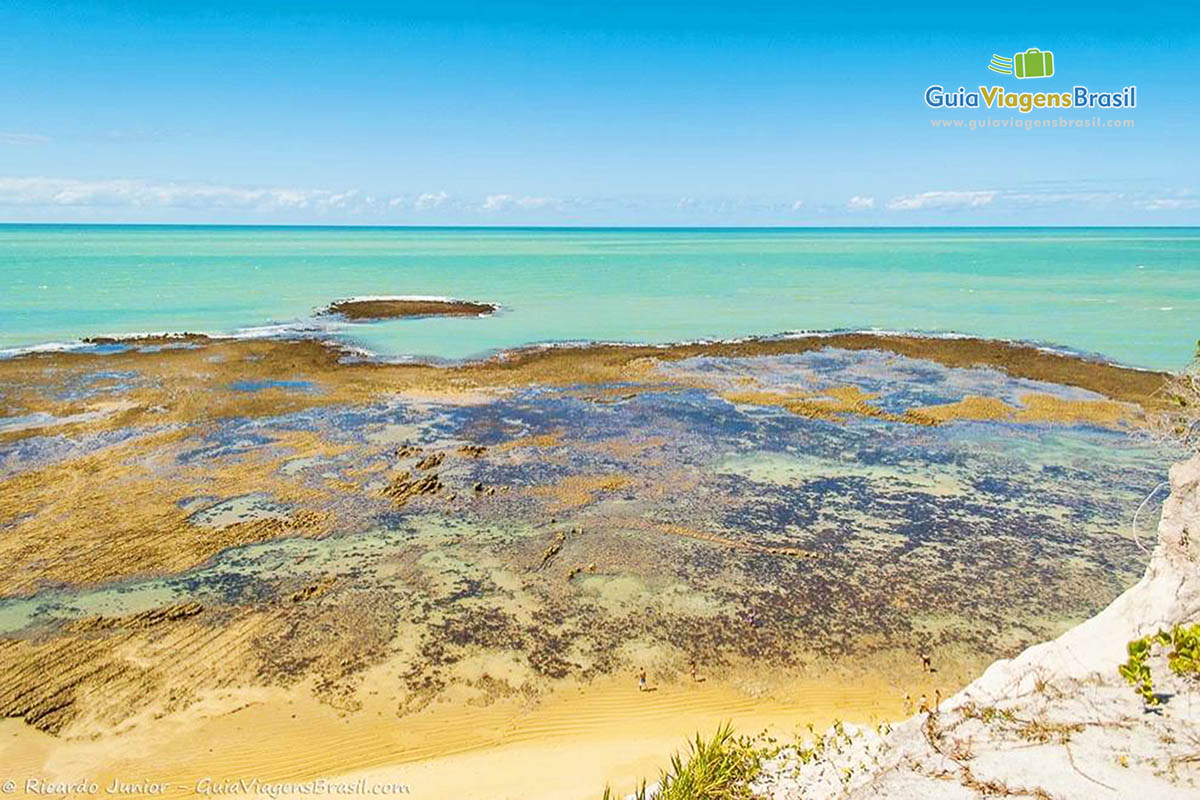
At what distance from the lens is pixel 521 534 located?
15812 mm

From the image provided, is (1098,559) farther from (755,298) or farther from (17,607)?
(755,298)

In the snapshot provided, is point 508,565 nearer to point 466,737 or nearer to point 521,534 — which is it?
point 521,534

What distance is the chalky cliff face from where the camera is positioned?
459 inches

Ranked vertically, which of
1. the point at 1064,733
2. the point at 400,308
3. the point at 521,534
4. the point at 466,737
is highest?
the point at 400,308

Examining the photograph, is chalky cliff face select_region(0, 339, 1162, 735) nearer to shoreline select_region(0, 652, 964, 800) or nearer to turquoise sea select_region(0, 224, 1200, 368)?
shoreline select_region(0, 652, 964, 800)

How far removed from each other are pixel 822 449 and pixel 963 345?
19898mm

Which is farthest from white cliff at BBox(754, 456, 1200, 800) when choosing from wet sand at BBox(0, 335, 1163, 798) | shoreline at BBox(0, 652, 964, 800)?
wet sand at BBox(0, 335, 1163, 798)

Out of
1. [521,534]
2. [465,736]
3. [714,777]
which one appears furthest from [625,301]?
[714,777]

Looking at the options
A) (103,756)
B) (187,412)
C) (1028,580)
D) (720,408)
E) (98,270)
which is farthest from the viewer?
(98,270)

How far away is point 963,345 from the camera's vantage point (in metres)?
36.6

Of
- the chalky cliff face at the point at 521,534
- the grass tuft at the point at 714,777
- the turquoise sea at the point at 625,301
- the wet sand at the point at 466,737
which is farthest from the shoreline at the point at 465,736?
the turquoise sea at the point at 625,301

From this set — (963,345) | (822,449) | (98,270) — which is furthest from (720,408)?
(98,270)

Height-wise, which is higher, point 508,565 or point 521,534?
point 521,534

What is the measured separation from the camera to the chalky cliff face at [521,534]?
1166 centimetres
